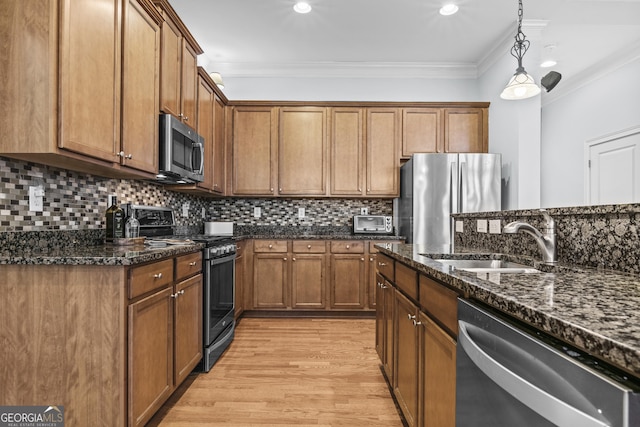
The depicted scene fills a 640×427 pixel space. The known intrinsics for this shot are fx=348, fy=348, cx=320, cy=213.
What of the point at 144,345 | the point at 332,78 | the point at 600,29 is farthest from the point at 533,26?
the point at 144,345

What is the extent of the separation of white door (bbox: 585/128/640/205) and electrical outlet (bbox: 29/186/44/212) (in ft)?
17.0

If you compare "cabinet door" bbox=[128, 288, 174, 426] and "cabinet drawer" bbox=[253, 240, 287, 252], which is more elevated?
"cabinet drawer" bbox=[253, 240, 287, 252]

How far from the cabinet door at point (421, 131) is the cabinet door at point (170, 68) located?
251 centimetres

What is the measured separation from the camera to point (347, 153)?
13.4 feet

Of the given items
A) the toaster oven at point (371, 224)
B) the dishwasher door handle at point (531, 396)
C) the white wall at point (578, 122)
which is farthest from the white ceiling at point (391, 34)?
the dishwasher door handle at point (531, 396)

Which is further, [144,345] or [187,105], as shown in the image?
[187,105]

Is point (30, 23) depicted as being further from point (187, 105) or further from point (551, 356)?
point (551, 356)

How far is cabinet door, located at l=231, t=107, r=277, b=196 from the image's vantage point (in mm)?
4117

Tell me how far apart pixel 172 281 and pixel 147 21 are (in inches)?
64.1

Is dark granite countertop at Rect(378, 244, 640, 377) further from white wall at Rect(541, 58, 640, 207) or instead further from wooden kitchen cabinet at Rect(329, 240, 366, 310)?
white wall at Rect(541, 58, 640, 207)

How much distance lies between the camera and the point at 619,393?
0.48 metres

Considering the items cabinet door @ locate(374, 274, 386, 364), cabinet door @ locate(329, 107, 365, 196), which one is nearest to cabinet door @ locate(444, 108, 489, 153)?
cabinet door @ locate(329, 107, 365, 196)

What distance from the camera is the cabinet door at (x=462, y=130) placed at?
407 cm

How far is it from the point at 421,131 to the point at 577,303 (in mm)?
3609
